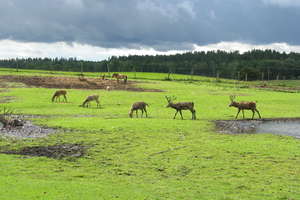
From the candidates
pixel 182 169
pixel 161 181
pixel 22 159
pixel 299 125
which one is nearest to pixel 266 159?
pixel 182 169

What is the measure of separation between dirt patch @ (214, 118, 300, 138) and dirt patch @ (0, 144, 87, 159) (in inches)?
407

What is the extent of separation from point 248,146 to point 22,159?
11.0m

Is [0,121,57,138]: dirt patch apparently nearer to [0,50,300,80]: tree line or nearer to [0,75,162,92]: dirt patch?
[0,75,162,92]: dirt patch

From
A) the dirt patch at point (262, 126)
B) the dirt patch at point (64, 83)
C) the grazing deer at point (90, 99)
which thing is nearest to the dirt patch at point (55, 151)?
the dirt patch at point (262, 126)

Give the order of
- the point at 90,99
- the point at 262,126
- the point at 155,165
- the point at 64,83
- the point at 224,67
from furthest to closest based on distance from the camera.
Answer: the point at 224,67
the point at 64,83
the point at 90,99
the point at 262,126
the point at 155,165

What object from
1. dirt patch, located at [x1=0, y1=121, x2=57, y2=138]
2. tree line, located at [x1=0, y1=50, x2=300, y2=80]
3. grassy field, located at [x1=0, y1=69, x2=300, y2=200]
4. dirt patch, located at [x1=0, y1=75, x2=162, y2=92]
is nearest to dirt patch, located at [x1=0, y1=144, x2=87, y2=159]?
grassy field, located at [x1=0, y1=69, x2=300, y2=200]

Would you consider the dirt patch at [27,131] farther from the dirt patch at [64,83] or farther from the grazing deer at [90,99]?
the dirt patch at [64,83]

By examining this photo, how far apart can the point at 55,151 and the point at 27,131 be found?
597cm

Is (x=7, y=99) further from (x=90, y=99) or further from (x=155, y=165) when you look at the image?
(x=155, y=165)

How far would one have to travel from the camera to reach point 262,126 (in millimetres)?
25828

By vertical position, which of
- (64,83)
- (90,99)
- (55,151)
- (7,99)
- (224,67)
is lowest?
(55,151)

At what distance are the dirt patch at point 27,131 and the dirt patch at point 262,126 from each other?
1145 centimetres

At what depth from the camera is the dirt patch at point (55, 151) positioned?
1586 cm

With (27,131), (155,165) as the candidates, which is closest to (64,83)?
(27,131)
